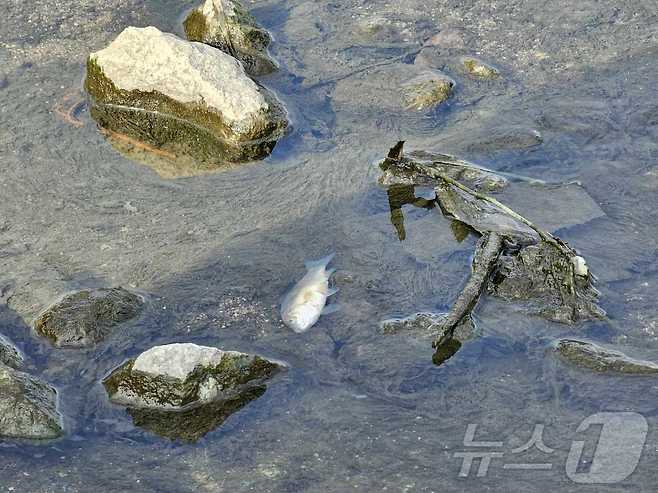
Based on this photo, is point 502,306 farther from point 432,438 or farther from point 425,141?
point 425,141

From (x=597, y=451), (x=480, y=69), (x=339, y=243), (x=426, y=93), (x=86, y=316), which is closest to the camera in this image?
(x=597, y=451)

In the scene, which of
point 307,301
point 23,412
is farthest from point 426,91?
point 23,412

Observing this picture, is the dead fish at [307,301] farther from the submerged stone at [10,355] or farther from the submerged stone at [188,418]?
the submerged stone at [10,355]

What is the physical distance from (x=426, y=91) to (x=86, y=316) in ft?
10.9

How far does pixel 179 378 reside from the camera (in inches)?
175

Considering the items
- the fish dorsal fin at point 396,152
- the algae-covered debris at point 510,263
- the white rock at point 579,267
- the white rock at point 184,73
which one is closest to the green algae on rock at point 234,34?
the white rock at point 184,73

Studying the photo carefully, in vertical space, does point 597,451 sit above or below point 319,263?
below

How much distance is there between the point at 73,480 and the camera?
4.11 meters

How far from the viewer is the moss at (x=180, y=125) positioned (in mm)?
6418

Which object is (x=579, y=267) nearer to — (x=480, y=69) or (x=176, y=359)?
(x=176, y=359)

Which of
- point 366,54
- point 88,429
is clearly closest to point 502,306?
point 88,429

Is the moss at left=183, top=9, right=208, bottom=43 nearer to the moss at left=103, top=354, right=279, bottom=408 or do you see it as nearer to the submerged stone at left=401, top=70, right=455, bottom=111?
the submerged stone at left=401, top=70, right=455, bottom=111

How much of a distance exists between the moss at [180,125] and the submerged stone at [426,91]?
40.5 inches

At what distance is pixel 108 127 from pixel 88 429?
2938 mm
